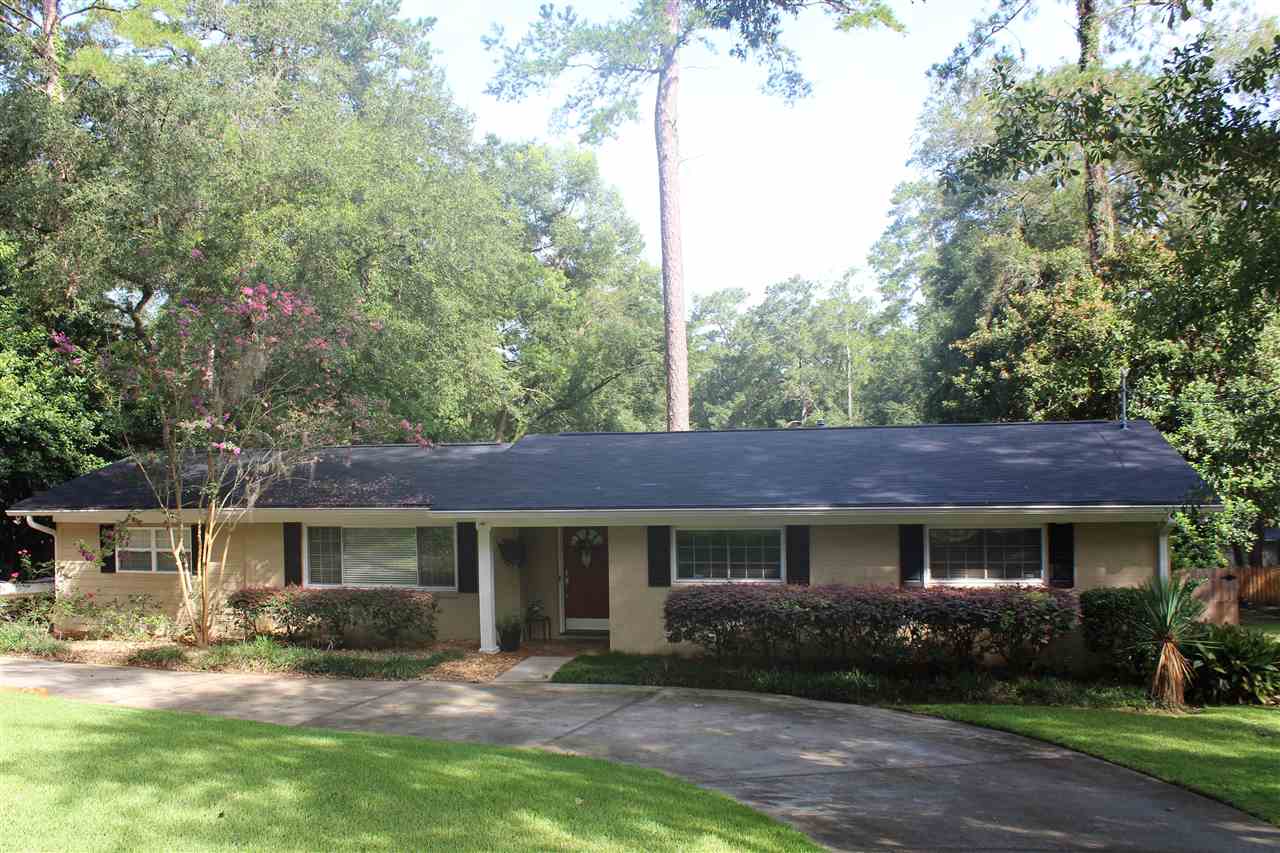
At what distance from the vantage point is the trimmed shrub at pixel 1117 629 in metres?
11.3

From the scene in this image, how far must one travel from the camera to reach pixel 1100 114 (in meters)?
9.07

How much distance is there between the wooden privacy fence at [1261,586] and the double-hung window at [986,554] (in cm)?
1262

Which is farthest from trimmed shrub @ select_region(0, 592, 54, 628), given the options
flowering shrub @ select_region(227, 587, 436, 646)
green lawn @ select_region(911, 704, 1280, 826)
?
green lawn @ select_region(911, 704, 1280, 826)

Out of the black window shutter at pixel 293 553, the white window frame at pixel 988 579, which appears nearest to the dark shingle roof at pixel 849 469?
the white window frame at pixel 988 579

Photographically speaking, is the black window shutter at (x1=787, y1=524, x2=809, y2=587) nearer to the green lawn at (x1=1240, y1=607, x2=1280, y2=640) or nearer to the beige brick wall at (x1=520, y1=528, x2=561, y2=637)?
the beige brick wall at (x1=520, y1=528, x2=561, y2=637)

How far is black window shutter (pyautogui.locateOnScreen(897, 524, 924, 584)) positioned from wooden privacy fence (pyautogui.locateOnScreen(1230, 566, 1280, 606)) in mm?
13566

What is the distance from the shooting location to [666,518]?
1308cm

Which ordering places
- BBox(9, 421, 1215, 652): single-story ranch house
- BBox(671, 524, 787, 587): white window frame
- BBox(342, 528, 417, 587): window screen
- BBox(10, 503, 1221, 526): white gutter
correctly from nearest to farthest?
BBox(10, 503, 1221, 526): white gutter → BBox(9, 421, 1215, 652): single-story ranch house → BBox(671, 524, 787, 587): white window frame → BBox(342, 528, 417, 587): window screen

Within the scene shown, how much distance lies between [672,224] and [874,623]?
50.6 ft

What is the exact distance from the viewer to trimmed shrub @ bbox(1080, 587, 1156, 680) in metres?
11.3

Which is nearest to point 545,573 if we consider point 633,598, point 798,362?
point 633,598

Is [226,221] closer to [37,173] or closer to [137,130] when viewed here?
[137,130]

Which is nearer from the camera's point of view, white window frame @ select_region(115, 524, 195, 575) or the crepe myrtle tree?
the crepe myrtle tree

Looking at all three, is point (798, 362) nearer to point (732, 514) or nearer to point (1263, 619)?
point (1263, 619)
